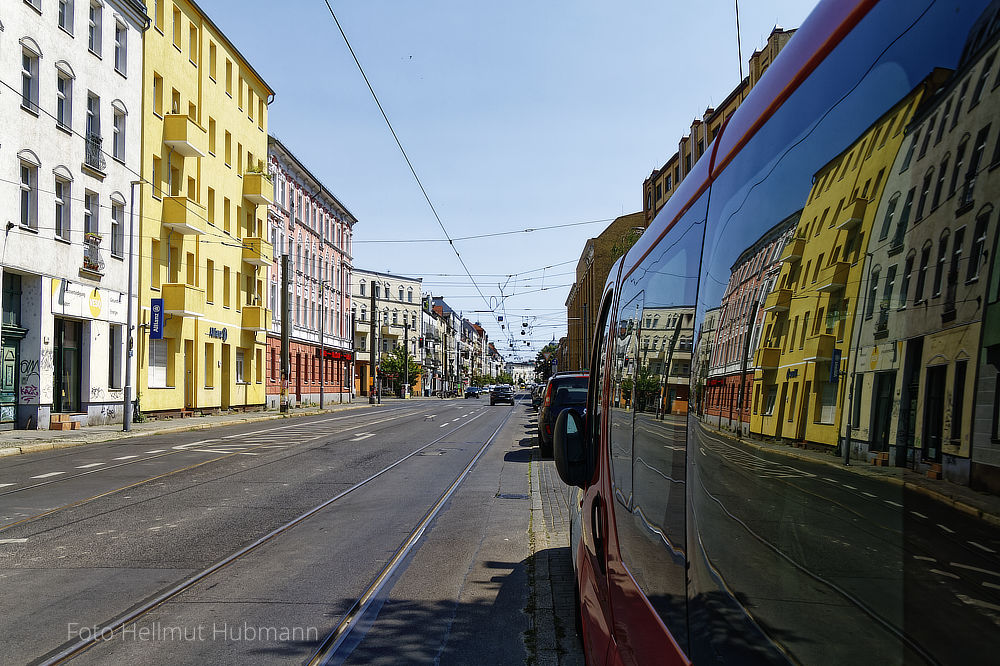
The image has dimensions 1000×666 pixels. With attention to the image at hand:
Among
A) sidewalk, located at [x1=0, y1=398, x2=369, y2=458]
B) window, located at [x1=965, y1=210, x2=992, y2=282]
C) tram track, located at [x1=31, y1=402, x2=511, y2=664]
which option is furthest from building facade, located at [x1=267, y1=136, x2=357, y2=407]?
window, located at [x1=965, y1=210, x2=992, y2=282]

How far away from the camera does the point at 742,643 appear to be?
1490 millimetres

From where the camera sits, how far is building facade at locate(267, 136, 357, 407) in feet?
155

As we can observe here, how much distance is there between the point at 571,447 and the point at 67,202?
25287mm

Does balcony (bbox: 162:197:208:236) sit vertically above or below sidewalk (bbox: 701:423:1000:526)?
above

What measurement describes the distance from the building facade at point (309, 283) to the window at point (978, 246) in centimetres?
4208

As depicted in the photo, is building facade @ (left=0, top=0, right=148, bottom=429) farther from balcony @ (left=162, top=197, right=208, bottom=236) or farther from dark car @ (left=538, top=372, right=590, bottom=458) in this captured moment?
dark car @ (left=538, top=372, right=590, bottom=458)

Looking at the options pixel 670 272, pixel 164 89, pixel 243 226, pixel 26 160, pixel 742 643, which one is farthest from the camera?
pixel 243 226

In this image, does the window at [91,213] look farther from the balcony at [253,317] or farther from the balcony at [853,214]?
the balcony at [853,214]

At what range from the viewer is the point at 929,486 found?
1.09 metres

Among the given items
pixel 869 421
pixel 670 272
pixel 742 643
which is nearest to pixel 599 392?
pixel 670 272

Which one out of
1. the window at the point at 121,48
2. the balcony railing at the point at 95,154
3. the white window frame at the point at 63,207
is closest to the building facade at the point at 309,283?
the window at the point at 121,48

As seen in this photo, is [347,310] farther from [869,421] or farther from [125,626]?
[869,421]

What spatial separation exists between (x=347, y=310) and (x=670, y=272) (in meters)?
65.0

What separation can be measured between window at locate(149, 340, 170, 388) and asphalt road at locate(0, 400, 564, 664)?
17555 mm
